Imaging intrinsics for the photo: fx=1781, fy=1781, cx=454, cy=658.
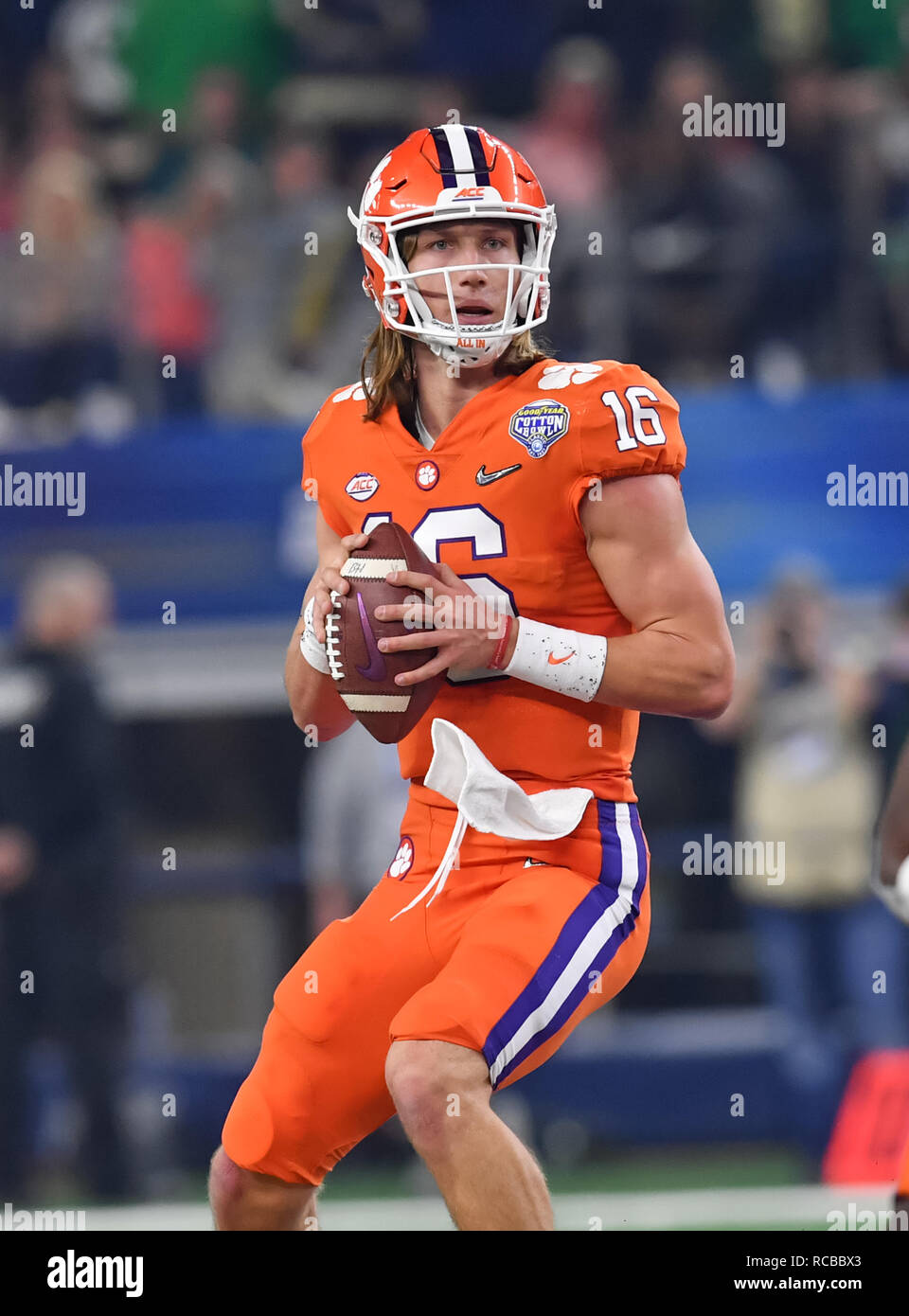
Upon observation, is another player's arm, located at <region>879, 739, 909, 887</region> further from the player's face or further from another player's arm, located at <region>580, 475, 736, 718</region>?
the player's face

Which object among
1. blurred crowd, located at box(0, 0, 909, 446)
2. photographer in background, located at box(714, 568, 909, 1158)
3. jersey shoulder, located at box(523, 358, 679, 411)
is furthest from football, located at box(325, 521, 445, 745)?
blurred crowd, located at box(0, 0, 909, 446)

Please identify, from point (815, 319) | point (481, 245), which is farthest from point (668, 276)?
point (481, 245)

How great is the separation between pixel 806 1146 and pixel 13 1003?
2500mm

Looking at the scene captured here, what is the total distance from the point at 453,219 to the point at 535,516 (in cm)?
53

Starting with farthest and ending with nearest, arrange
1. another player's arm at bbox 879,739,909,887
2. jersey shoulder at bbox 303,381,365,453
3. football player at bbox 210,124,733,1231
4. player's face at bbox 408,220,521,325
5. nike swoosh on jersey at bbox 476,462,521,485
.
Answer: jersey shoulder at bbox 303,381,365,453, player's face at bbox 408,220,521,325, nike swoosh on jersey at bbox 476,462,521,485, football player at bbox 210,124,733,1231, another player's arm at bbox 879,739,909,887

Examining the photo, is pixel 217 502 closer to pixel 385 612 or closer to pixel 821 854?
pixel 821 854

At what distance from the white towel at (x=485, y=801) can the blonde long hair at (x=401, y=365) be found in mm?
577

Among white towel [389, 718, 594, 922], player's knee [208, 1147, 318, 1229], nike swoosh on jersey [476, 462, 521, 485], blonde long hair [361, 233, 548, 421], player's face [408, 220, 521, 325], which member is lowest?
player's knee [208, 1147, 318, 1229]

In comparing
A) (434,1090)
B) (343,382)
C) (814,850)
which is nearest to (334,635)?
(434,1090)

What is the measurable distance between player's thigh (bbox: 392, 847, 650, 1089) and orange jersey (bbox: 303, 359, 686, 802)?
198mm

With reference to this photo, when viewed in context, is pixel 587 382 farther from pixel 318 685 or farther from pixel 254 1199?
pixel 254 1199

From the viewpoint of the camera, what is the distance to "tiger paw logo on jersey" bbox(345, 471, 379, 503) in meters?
2.88

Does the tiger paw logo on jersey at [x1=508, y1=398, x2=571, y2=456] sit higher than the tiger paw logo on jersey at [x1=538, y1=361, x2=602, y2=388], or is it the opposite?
the tiger paw logo on jersey at [x1=538, y1=361, x2=602, y2=388]
